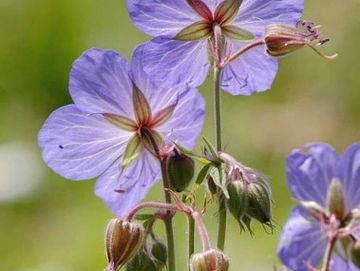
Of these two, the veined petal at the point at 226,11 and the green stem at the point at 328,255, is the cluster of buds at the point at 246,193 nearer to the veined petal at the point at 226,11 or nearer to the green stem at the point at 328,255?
the green stem at the point at 328,255

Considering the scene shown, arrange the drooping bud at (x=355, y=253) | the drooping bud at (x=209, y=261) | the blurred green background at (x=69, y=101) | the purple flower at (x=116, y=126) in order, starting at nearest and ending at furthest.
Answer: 1. the drooping bud at (x=209, y=261)
2. the drooping bud at (x=355, y=253)
3. the purple flower at (x=116, y=126)
4. the blurred green background at (x=69, y=101)

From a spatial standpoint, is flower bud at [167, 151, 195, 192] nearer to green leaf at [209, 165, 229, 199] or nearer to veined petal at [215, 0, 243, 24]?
green leaf at [209, 165, 229, 199]

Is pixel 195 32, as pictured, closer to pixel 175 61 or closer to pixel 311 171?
pixel 175 61

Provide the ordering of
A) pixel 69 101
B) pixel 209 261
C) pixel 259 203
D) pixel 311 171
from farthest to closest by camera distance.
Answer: pixel 69 101 < pixel 311 171 < pixel 259 203 < pixel 209 261

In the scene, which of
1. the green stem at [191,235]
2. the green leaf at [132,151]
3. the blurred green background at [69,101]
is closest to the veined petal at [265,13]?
the green leaf at [132,151]

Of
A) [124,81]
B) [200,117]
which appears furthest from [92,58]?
[200,117]

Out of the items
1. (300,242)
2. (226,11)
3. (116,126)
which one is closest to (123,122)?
(116,126)
